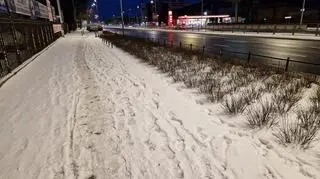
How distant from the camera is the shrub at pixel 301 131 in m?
4.46

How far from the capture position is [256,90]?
7348mm

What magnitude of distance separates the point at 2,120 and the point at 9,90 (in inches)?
125

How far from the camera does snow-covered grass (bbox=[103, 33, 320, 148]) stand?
5.23 m

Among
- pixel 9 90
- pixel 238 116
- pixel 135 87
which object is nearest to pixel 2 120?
pixel 9 90

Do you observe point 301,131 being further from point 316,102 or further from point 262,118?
point 316,102

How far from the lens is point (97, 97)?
783 centimetres

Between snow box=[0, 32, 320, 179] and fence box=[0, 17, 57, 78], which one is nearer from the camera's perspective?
snow box=[0, 32, 320, 179]

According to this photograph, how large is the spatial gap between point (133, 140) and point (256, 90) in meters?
4.17

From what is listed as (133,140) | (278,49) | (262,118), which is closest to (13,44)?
(133,140)

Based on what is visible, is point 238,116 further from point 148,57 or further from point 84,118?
point 148,57

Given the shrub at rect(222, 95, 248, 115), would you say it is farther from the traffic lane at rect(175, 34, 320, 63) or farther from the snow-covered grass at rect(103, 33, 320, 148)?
the traffic lane at rect(175, 34, 320, 63)

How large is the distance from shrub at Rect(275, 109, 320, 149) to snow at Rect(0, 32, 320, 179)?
0.61 feet

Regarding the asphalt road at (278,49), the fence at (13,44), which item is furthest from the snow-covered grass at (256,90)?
the fence at (13,44)

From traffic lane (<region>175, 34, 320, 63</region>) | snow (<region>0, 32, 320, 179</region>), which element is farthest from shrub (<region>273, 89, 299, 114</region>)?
traffic lane (<region>175, 34, 320, 63</region>)
